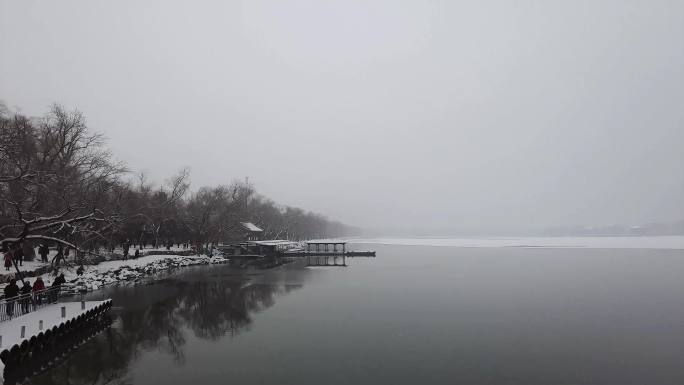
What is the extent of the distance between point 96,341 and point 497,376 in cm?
1956

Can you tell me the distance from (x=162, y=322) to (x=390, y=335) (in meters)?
13.9

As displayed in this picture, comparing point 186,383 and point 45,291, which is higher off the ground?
point 45,291

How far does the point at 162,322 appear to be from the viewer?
2372 centimetres

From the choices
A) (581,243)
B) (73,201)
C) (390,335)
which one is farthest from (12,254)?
(581,243)

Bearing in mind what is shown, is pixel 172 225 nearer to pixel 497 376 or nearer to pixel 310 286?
pixel 310 286

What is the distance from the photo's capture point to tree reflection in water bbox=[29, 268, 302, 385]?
16.1 m

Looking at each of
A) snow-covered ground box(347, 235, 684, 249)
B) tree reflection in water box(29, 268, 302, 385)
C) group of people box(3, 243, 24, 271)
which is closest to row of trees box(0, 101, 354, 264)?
group of people box(3, 243, 24, 271)

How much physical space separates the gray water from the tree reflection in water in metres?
0.09

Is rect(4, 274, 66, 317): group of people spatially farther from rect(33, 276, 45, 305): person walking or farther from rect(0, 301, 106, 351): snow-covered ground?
rect(0, 301, 106, 351): snow-covered ground

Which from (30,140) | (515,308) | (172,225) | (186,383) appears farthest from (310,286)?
(172,225)

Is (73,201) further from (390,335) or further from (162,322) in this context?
(390,335)

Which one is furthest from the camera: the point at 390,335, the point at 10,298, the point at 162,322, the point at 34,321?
the point at 162,322

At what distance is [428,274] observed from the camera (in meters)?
46.2

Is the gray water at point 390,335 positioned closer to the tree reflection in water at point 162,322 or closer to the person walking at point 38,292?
the tree reflection in water at point 162,322
